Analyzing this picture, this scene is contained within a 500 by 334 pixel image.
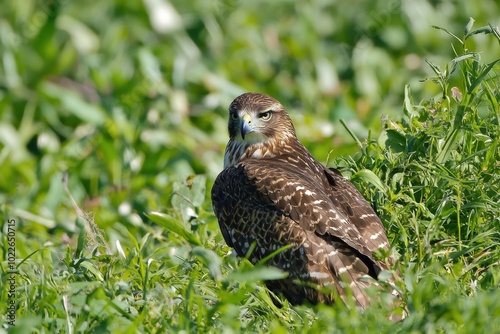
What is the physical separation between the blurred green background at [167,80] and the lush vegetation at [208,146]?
0.07 feet

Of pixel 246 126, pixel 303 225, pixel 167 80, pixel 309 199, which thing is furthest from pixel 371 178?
pixel 167 80

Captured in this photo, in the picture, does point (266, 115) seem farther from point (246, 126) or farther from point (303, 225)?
point (303, 225)

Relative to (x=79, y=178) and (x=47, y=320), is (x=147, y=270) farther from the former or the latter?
(x=79, y=178)

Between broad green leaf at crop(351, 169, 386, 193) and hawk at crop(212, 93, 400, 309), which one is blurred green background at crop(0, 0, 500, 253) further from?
broad green leaf at crop(351, 169, 386, 193)

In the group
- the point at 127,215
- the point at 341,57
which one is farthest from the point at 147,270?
the point at 341,57

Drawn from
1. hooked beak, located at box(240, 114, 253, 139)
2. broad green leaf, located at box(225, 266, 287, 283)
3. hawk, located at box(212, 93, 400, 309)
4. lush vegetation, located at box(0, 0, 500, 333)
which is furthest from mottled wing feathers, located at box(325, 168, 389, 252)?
broad green leaf, located at box(225, 266, 287, 283)

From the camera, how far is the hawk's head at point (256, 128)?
23.5 feet

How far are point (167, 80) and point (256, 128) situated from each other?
4.78m

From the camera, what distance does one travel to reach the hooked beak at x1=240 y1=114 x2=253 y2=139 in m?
7.05

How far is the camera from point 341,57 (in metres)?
13.0

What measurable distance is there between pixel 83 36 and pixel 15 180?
2443 mm

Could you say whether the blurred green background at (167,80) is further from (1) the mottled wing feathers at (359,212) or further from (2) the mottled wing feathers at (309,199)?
(1) the mottled wing feathers at (359,212)

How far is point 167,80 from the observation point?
1184cm

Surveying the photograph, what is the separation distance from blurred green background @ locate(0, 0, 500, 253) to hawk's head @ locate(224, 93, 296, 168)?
1784 mm
